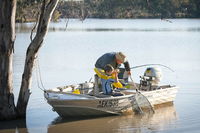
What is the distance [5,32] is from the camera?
11320 millimetres

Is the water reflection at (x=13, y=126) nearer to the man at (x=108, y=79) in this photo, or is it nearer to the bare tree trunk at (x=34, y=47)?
the bare tree trunk at (x=34, y=47)

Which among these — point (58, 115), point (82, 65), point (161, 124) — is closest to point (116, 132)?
point (161, 124)

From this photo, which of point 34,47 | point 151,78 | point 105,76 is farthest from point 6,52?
point 151,78

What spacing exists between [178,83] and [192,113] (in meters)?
5.06

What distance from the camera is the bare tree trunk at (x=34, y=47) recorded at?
37.3ft

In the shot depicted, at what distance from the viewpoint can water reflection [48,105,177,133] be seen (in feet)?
37.7

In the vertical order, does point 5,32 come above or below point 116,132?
above

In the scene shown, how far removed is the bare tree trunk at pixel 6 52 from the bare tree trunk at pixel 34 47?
279 mm

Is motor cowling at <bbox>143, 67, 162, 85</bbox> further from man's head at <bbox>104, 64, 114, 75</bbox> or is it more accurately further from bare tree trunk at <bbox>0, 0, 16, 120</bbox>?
bare tree trunk at <bbox>0, 0, 16, 120</bbox>

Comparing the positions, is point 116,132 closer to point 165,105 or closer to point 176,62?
point 165,105

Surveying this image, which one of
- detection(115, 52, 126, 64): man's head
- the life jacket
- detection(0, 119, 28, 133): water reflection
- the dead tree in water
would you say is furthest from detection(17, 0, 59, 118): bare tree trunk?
detection(115, 52, 126, 64): man's head

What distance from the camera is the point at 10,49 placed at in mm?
11406

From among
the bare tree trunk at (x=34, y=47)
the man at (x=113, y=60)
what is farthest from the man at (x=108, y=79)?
the bare tree trunk at (x=34, y=47)

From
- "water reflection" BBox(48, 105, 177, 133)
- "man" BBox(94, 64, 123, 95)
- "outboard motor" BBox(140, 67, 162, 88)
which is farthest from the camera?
"outboard motor" BBox(140, 67, 162, 88)
